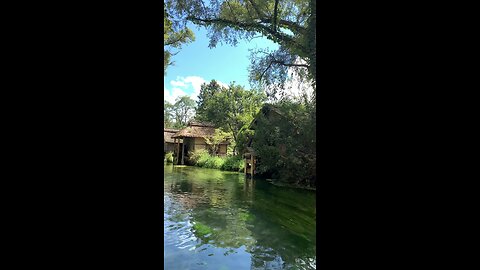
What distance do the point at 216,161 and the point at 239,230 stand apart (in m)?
8.73

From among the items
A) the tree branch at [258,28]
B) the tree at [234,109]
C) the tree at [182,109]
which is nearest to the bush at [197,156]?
the tree at [234,109]

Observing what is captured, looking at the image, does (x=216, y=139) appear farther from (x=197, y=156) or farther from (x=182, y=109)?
(x=182, y=109)

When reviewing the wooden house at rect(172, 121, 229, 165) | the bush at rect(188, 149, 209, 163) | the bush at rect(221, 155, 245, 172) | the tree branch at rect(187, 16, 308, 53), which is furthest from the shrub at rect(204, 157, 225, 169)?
the tree branch at rect(187, 16, 308, 53)

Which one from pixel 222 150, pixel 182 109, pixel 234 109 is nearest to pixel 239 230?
pixel 234 109

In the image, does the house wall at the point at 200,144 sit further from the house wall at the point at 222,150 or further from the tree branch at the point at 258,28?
the tree branch at the point at 258,28

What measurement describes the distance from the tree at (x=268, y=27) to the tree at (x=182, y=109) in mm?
12295

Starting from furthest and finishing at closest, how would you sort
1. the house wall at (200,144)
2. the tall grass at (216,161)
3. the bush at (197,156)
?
the house wall at (200,144) < the bush at (197,156) < the tall grass at (216,161)

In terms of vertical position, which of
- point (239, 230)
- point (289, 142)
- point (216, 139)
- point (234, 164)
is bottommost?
point (239, 230)

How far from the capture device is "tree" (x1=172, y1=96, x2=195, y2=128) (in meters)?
18.8

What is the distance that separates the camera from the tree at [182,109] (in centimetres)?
1883

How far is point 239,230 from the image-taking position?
3.95m

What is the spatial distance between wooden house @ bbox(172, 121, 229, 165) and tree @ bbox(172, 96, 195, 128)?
3959mm
